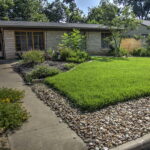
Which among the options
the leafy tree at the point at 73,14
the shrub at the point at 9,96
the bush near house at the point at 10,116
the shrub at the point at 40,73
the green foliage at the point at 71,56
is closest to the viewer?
the bush near house at the point at 10,116

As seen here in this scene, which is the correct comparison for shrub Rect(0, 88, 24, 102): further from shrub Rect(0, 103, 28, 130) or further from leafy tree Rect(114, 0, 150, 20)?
leafy tree Rect(114, 0, 150, 20)

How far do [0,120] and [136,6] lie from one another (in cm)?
4676

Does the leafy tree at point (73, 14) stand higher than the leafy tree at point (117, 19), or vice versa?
the leafy tree at point (73, 14)

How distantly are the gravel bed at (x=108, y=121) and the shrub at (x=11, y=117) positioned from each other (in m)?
0.81

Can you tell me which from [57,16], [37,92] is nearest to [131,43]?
[37,92]

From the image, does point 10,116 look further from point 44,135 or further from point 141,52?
point 141,52

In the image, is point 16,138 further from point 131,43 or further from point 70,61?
point 131,43

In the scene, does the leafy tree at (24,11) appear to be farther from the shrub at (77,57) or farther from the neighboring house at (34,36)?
the shrub at (77,57)

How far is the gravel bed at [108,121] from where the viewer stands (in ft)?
9.82

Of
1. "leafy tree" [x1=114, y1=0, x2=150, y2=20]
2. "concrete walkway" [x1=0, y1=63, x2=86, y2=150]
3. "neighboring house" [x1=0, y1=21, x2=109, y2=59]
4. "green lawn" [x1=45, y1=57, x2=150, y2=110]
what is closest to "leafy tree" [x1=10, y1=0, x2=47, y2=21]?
"neighboring house" [x1=0, y1=21, x2=109, y2=59]

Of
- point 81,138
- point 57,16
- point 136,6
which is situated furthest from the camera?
point 136,6

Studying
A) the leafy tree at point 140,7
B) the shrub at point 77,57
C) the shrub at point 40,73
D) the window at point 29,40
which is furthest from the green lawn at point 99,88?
the leafy tree at point 140,7

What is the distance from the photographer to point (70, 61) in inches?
416

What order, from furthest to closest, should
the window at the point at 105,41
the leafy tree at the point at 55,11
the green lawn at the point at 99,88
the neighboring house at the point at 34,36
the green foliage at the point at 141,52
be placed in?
the leafy tree at the point at 55,11
the window at the point at 105,41
the green foliage at the point at 141,52
the neighboring house at the point at 34,36
the green lawn at the point at 99,88
